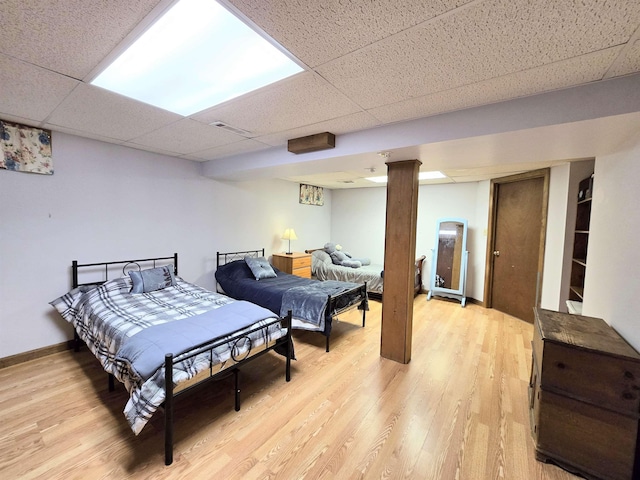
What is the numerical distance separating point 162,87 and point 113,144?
1853 mm

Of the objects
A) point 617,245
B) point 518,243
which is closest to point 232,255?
point 617,245

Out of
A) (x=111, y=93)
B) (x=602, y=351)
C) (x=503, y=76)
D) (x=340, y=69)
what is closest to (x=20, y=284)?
(x=111, y=93)

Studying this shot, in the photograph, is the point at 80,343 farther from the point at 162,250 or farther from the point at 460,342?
the point at 460,342

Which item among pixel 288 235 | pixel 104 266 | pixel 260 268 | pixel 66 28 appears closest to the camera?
pixel 66 28

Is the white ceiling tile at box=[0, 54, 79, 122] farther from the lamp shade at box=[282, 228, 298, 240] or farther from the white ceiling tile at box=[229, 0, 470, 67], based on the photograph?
the lamp shade at box=[282, 228, 298, 240]

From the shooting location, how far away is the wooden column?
2.76 metres

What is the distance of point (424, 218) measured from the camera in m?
5.57

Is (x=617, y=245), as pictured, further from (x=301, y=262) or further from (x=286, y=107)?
(x=301, y=262)

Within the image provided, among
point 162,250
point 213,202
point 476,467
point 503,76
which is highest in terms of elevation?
point 503,76

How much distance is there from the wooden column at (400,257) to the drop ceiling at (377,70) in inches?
10.4

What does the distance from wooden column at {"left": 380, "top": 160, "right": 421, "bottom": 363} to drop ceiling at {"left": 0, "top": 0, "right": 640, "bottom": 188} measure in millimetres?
265

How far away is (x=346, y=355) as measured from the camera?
302 cm

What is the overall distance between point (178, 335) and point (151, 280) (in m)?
1.53

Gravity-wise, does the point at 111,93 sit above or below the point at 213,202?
above
